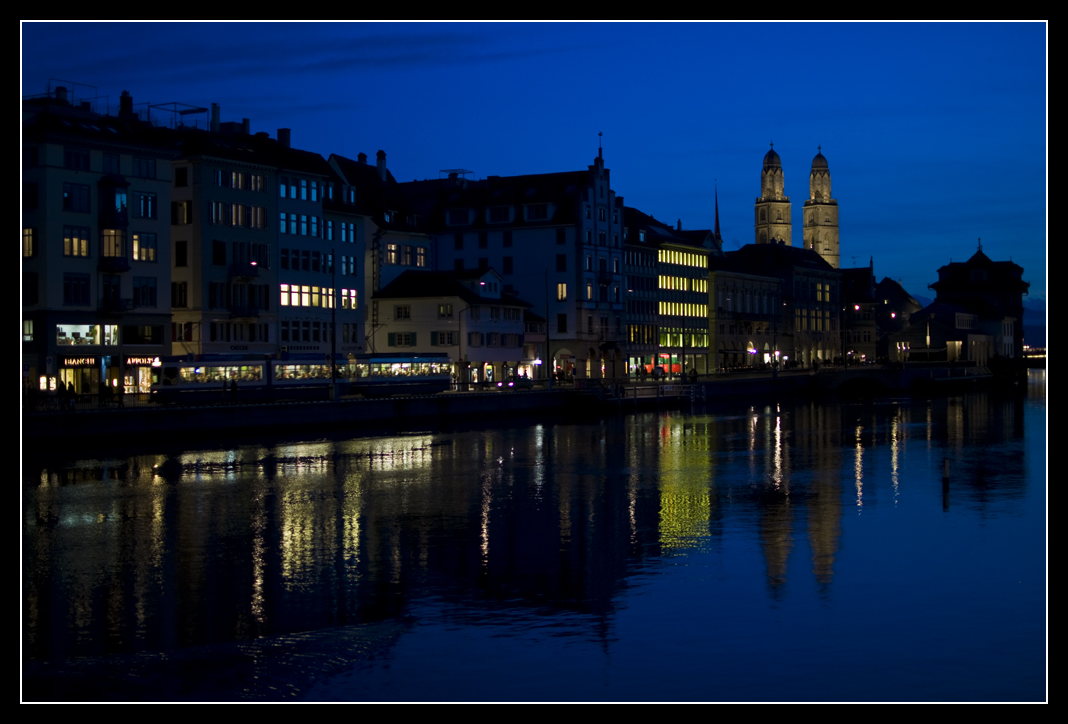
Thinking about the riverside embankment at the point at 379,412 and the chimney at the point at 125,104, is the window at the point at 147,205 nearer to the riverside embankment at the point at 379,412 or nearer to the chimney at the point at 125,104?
the chimney at the point at 125,104

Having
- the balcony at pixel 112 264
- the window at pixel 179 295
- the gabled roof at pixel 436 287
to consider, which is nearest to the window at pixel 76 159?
the balcony at pixel 112 264

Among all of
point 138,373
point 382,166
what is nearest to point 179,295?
point 138,373

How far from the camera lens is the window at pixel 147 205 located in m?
85.1

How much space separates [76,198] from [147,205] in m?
5.72

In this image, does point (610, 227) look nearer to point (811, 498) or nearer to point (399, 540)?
point (811, 498)

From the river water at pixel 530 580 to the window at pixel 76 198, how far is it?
23.0m

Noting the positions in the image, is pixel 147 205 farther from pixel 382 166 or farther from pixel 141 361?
pixel 382 166

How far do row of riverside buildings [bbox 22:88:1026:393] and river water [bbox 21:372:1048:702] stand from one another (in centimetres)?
2160

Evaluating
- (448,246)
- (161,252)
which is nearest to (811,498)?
(161,252)

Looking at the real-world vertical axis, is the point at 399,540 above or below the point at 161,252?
below

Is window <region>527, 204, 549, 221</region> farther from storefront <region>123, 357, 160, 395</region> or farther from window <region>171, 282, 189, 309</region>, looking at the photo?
storefront <region>123, 357, 160, 395</region>

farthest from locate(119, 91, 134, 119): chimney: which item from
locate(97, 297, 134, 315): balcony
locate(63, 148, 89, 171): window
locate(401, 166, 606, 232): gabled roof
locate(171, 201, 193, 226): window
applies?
locate(401, 166, 606, 232): gabled roof

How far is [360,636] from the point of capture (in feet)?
84.5
